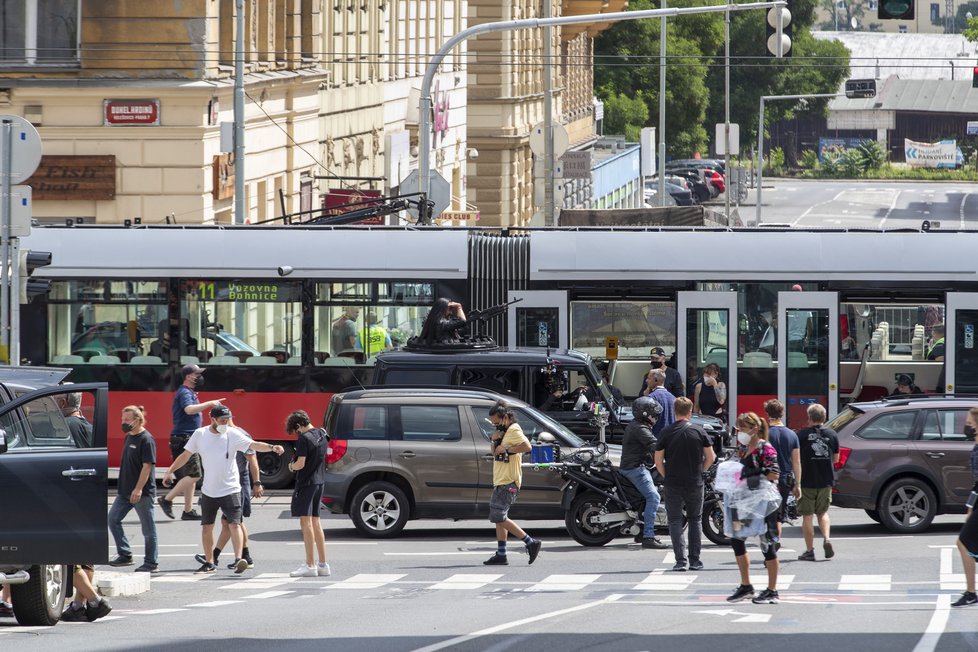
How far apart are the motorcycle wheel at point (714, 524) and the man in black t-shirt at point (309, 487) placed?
4050mm

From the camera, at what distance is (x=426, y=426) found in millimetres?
19234

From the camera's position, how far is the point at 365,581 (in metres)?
16.7

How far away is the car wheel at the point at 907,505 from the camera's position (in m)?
19.6

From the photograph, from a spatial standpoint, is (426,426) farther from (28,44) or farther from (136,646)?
(28,44)

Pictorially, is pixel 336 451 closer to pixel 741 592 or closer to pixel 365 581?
pixel 365 581

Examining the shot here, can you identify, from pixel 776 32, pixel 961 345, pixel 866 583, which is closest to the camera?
pixel 866 583

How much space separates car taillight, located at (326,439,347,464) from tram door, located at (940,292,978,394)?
8280 millimetres

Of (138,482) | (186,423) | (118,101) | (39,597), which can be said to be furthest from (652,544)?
(118,101)

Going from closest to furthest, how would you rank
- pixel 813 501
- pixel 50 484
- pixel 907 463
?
1. pixel 50 484
2. pixel 813 501
3. pixel 907 463

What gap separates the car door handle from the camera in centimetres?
1257

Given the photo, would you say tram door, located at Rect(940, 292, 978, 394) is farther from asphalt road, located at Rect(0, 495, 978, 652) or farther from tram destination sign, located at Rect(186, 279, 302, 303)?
tram destination sign, located at Rect(186, 279, 302, 303)

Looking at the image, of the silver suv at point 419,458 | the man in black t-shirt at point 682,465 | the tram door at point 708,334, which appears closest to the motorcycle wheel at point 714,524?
the silver suv at point 419,458

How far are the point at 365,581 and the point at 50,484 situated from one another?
4.65 metres

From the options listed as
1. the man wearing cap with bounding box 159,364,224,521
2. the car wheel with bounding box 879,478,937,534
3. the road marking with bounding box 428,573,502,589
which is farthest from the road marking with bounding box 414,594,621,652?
the man wearing cap with bounding box 159,364,224,521
